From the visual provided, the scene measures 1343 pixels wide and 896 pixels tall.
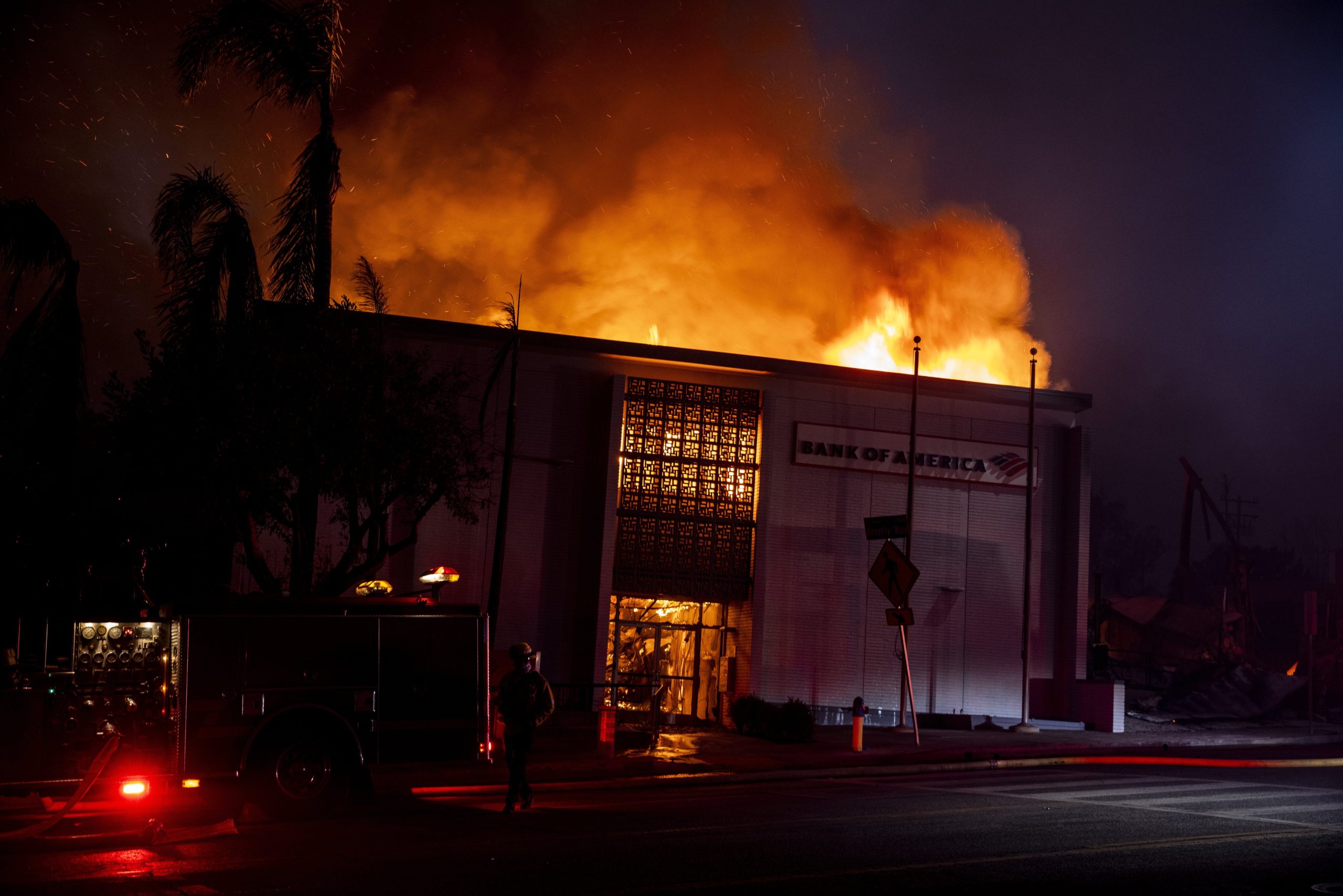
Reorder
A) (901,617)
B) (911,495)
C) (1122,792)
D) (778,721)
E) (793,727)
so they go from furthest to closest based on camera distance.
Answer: (911,495)
(778,721)
(793,727)
(901,617)
(1122,792)

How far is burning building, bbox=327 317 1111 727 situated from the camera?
24.9m

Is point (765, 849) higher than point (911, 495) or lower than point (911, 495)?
lower

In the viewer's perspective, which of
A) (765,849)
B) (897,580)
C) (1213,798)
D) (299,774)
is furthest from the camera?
(897,580)

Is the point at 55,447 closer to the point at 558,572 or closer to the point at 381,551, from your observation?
the point at 381,551

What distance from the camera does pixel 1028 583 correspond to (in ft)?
80.8

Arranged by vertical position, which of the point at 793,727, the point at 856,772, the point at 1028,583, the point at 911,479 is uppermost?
the point at 911,479

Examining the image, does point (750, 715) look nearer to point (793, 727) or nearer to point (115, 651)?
point (793, 727)

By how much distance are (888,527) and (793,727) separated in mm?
3742

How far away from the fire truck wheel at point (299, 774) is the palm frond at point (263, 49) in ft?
39.9

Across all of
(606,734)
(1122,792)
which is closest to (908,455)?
(606,734)

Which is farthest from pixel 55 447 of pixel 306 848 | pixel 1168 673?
pixel 1168 673

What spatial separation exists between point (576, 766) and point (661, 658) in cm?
1078

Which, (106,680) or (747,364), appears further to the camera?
(747,364)

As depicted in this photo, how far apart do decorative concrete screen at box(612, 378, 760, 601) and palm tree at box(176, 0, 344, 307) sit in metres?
8.12
